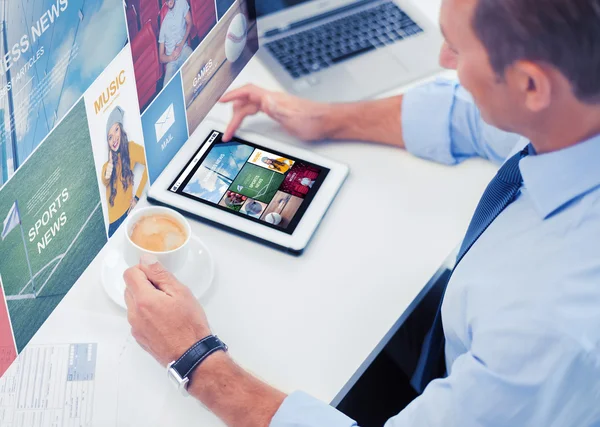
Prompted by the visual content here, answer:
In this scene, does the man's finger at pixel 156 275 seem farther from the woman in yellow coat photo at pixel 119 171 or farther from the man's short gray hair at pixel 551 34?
the man's short gray hair at pixel 551 34

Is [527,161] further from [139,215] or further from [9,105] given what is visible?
[9,105]

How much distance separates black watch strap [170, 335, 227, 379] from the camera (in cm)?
104

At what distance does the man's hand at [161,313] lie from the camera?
3.47ft

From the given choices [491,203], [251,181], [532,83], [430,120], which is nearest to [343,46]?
[430,120]

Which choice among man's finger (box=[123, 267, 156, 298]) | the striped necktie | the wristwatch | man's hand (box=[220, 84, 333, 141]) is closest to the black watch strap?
the wristwatch

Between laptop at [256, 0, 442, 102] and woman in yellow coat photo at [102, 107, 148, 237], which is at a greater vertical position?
laptop at [256, 0, 442, 102]

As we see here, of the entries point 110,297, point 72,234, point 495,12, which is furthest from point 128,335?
point 495,12

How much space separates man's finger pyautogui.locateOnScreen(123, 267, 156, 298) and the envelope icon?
0.26 m

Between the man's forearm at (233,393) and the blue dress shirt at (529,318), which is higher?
the blue dress shirt at (529,318)

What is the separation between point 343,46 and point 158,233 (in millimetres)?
617

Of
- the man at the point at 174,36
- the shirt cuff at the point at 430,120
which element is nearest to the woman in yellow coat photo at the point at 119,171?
the man at the point at 174,36

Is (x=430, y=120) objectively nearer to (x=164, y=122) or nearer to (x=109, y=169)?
(x=164, y=122)

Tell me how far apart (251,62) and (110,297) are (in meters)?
0.59

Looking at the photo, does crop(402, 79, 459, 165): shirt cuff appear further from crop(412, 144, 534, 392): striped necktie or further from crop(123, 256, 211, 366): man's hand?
crop(123, 256, 211, 366): man's hand
